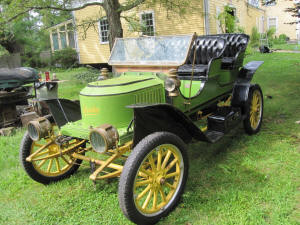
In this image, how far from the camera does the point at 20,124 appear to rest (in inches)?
243

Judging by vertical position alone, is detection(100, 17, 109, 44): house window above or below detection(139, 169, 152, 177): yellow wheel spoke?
above

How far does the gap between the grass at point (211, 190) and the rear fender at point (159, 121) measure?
667mm

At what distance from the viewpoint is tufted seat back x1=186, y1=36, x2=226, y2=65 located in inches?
195

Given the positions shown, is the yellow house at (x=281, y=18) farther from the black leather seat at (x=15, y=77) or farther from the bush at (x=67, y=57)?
the black leather seat at (x=15, y=77)

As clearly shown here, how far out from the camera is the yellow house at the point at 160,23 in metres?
12.4

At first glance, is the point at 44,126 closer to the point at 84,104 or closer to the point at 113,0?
the point at 84,104

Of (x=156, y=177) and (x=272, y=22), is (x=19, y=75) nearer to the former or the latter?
(x=156, y=177)

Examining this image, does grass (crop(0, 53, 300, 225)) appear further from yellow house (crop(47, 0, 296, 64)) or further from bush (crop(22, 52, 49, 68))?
bush (crop(22, 52, 49, 68))

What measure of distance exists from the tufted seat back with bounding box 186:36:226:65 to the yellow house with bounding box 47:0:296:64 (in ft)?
15.6

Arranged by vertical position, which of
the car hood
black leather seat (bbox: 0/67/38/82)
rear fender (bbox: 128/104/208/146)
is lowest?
rear fender (bbox: 128/104/208/146)

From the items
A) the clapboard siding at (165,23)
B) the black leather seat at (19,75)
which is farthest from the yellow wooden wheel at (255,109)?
the clapboard siding at (165,23)

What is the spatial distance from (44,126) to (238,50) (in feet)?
12.0

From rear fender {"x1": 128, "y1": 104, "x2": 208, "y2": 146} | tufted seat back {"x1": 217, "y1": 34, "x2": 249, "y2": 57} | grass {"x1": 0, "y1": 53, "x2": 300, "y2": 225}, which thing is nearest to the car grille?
rear fender {"x1": 128, "y1": 104, "x2": 208, "y2": 146}

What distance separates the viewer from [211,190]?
3098mm
